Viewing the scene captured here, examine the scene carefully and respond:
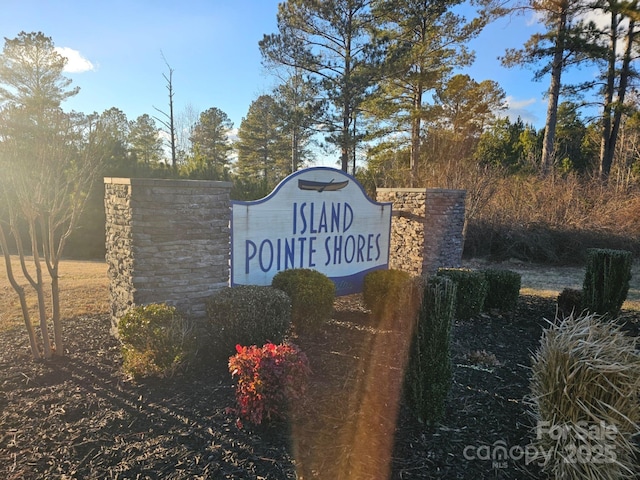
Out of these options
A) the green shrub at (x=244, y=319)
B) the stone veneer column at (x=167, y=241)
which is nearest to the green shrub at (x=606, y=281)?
the green shrub at (x=244, y=319)

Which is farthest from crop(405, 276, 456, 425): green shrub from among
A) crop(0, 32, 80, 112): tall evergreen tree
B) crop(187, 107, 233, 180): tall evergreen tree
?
crop(187, 107, 233, 180): tall evergreen tree

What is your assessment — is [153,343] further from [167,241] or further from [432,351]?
[432,351]

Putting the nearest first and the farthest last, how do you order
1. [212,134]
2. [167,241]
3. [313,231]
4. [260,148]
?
[167,241]
[313,231]
[260,148]
[212,134]

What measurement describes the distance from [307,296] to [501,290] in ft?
9.74

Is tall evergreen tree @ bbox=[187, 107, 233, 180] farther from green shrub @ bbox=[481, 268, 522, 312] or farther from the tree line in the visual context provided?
green shrub @ bbox=[481, 268, 522, 312]

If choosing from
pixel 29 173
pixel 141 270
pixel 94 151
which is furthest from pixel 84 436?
pixel 94 151

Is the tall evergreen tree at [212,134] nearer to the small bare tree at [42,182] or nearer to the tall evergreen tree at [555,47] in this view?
the tall evergreen tree at [555,47]

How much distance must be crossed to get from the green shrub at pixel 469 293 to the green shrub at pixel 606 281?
1.48 metres

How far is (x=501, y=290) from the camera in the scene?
5.62 meters

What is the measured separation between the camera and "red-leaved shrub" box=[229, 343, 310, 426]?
2.56m

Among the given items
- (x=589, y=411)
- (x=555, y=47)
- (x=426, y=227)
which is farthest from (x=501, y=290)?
(x=555, y=47)

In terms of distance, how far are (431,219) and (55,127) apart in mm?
5107

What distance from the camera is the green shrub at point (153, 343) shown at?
10.5 ft

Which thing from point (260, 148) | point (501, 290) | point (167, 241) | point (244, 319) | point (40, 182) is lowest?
point (501, 290)
